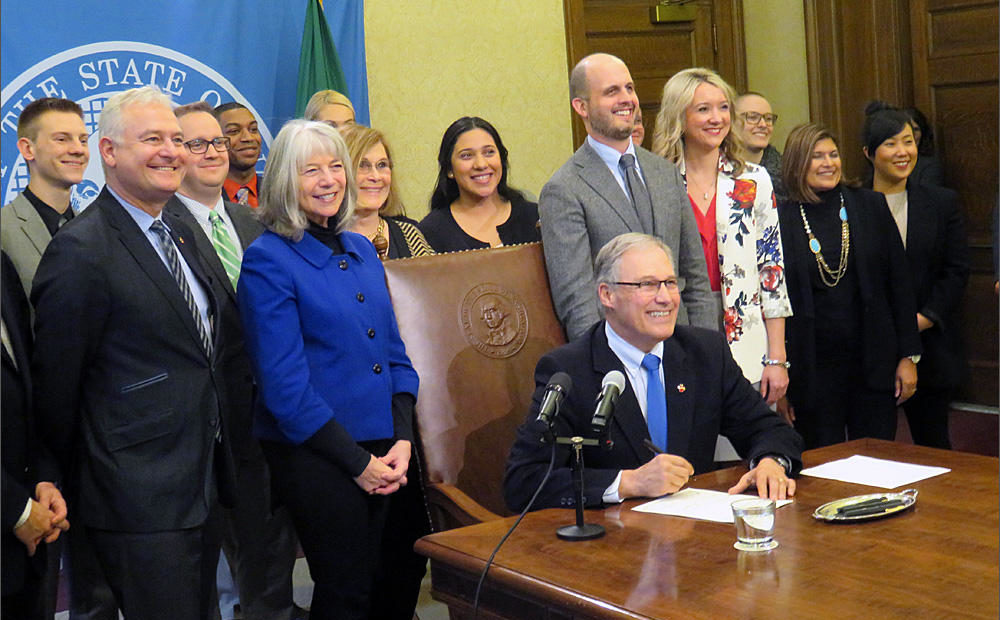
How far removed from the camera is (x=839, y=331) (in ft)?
12.7

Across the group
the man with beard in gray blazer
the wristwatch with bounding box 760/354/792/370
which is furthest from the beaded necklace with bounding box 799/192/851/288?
the man with beard in gray blazer

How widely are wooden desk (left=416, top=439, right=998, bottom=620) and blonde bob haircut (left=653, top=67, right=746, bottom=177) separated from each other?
4.63 ft

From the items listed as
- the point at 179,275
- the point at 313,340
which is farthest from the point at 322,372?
the point at 179,275

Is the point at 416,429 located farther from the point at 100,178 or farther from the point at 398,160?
the point at 398,160

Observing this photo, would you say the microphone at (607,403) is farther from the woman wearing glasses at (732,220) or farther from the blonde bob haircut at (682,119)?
the blonde bob haircut at (682,119)

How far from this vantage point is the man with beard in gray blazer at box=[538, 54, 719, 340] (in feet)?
10.3

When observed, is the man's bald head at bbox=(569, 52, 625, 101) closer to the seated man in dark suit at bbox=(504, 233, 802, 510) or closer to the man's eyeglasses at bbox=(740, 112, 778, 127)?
the seated man in dark suit at bbox=(504, 233, 802, 510)

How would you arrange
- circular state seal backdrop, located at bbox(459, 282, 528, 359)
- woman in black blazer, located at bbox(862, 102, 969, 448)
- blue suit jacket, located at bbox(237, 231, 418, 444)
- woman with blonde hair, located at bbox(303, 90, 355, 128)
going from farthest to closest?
woman in black blazer, located at bbox(862, 102, 969, 448)
woman with blonde hair, located at bbox(303, 90, 355, 128)
circular state seal backdrop, located at bbox(459, 282, 528, 359)
blue suit jacket, located at bbox(237, 231, 418, 444)

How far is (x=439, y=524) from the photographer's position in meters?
2.86

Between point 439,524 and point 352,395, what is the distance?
40cm

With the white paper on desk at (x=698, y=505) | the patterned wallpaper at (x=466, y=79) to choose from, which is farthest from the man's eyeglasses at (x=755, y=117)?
the white paper on desk at (x=698, y=505)

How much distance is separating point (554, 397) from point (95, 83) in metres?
3.19

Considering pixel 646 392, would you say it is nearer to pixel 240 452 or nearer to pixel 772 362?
pixel 772 362

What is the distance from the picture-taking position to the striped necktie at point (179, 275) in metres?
2.53
